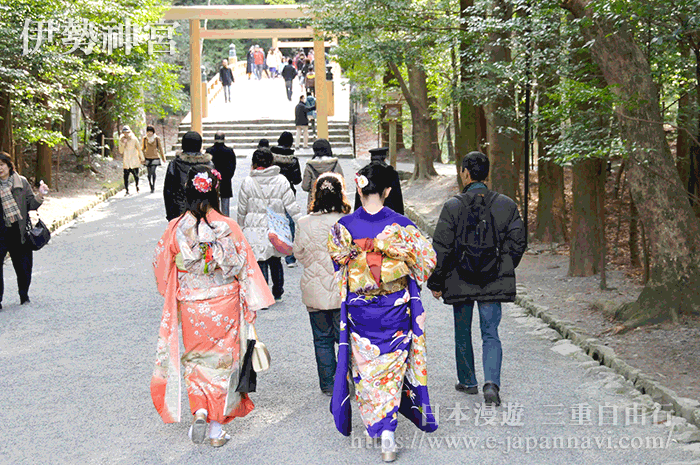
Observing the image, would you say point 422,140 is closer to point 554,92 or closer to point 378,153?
point 554,92

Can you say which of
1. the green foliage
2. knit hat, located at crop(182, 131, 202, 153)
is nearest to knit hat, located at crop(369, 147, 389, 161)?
knit hat, located at crop(182, 131, 202, 153)

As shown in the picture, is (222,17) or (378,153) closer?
(378,153)

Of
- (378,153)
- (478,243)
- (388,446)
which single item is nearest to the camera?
(388,446)

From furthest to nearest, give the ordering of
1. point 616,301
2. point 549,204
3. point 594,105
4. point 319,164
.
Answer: point 549,204 → point 319,164 → point 594,105 → point 616,301

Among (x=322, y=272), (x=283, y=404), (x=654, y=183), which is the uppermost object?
(x=654, y=183)

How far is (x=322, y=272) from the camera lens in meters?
5.73

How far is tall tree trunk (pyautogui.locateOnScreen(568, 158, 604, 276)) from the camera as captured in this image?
9.51 m

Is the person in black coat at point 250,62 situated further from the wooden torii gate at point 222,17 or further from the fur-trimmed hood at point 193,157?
the fur-trimmed hood at point 193,157

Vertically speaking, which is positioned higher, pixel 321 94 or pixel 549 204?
pixel 321 94

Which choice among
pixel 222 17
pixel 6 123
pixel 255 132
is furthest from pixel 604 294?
pixel 255 132

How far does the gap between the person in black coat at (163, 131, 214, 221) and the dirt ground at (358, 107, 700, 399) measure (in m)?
3.83

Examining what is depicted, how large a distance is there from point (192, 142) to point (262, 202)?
3.01 ft

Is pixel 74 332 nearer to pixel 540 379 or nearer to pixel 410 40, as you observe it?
pixel 540 379

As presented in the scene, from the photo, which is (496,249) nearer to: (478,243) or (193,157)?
(478,243)
